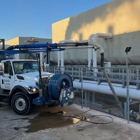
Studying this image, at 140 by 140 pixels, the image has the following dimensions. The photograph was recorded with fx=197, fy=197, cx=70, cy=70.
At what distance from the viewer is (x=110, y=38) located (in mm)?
15281

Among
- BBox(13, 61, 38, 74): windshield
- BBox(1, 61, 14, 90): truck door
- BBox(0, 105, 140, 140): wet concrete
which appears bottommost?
BBox(0, 105, 140, 140): wet concrete

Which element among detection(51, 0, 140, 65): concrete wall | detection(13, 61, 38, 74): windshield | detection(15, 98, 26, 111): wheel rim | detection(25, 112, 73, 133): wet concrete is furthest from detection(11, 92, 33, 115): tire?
detection(51, 0, 140, 65): concrete wall

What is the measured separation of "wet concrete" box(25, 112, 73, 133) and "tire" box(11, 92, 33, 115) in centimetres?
45

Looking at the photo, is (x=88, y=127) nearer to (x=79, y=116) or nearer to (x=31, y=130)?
(x=79, y=116)

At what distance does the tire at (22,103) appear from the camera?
670 centimetres

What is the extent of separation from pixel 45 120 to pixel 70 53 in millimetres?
14512

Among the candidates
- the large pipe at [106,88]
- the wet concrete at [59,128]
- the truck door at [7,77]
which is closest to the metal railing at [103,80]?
the large pipe at [106,88]

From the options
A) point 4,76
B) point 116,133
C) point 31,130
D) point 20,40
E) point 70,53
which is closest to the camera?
point 116,133

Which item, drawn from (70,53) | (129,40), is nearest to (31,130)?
(129,40)

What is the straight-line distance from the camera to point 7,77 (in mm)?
7609

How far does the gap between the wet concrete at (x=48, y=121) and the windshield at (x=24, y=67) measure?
1798mm

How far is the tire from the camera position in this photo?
670cm

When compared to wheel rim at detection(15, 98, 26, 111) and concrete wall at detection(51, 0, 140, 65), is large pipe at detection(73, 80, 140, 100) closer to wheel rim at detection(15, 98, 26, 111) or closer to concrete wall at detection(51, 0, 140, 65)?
wheel rim at detection(15, 98, 26, 111)

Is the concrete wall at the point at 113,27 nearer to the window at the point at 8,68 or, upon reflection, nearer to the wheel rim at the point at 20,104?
the window at the point at 8,68
